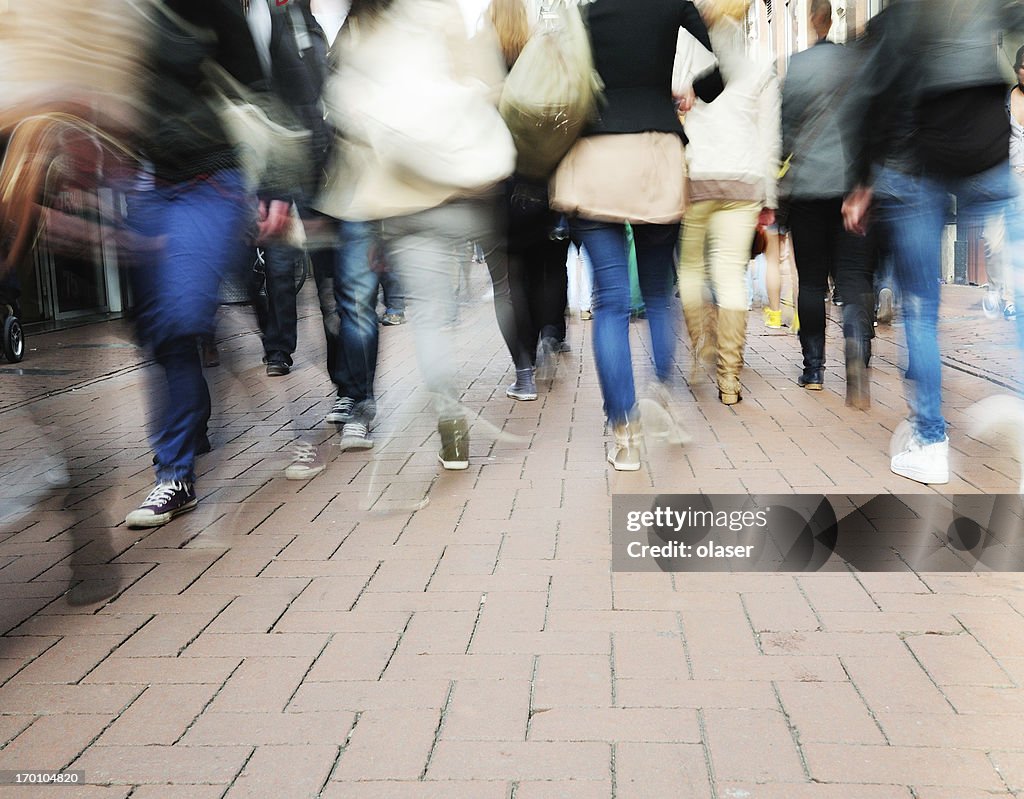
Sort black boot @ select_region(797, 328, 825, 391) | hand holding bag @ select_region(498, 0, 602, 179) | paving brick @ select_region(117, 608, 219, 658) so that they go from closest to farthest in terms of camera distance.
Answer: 1. paving brick @ select_region(117, 608, 219, 658)
2. hand holding bag @ select_region(498, 0, 602, 179)
3. black boot @ select_region(797, 328, 825, 391)

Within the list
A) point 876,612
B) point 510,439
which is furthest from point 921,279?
point 510,439

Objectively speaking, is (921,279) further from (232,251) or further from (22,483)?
(22,483)

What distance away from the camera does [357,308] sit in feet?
17.7

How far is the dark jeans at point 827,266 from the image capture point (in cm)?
596

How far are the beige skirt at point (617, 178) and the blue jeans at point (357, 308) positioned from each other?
1034 mm

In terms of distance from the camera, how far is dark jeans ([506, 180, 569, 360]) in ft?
20.9

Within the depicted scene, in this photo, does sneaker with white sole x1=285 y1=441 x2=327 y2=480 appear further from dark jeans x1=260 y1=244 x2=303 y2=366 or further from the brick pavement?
dark jeans x1=260 y1=244 x2=303 y2=366

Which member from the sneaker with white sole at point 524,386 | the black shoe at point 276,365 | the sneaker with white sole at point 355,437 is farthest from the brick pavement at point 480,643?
the black shoe at point 276,365

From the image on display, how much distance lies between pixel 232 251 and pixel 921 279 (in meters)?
2.63

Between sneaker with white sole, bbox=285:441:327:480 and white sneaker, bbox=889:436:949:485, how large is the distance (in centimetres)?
253

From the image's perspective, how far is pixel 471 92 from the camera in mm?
4188

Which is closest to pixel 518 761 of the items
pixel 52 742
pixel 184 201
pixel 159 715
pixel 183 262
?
pixel 159 715

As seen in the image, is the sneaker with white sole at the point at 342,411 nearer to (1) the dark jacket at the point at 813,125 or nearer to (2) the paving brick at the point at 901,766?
(1) the dark jacket at the point at 813,125

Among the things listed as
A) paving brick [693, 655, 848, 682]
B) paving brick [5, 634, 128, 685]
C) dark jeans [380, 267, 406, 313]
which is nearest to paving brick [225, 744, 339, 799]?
paving brick [5, 634, 128, 685]
